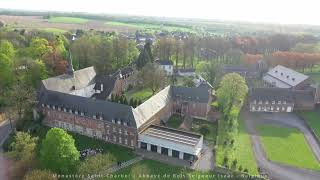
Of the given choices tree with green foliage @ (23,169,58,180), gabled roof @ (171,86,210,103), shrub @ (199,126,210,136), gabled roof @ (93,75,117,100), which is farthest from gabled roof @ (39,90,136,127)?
gabled roof @ (171,86,210,103)

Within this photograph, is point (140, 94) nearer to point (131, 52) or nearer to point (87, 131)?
point (87, 131)

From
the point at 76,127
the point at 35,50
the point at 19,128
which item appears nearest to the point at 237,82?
the point at 76,127

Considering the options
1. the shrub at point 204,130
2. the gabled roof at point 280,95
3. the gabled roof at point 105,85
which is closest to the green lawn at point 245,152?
the shrub at point 204,130

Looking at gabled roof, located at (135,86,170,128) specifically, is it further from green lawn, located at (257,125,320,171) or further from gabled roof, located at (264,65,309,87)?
gabled roof, located at (264,65,309,87)

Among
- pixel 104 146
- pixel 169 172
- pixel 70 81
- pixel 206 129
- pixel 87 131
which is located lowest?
pixel 169 172

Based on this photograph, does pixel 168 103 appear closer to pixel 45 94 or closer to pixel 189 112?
pixel 189 112

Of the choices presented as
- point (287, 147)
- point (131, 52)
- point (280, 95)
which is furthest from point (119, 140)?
point (131, 52)
